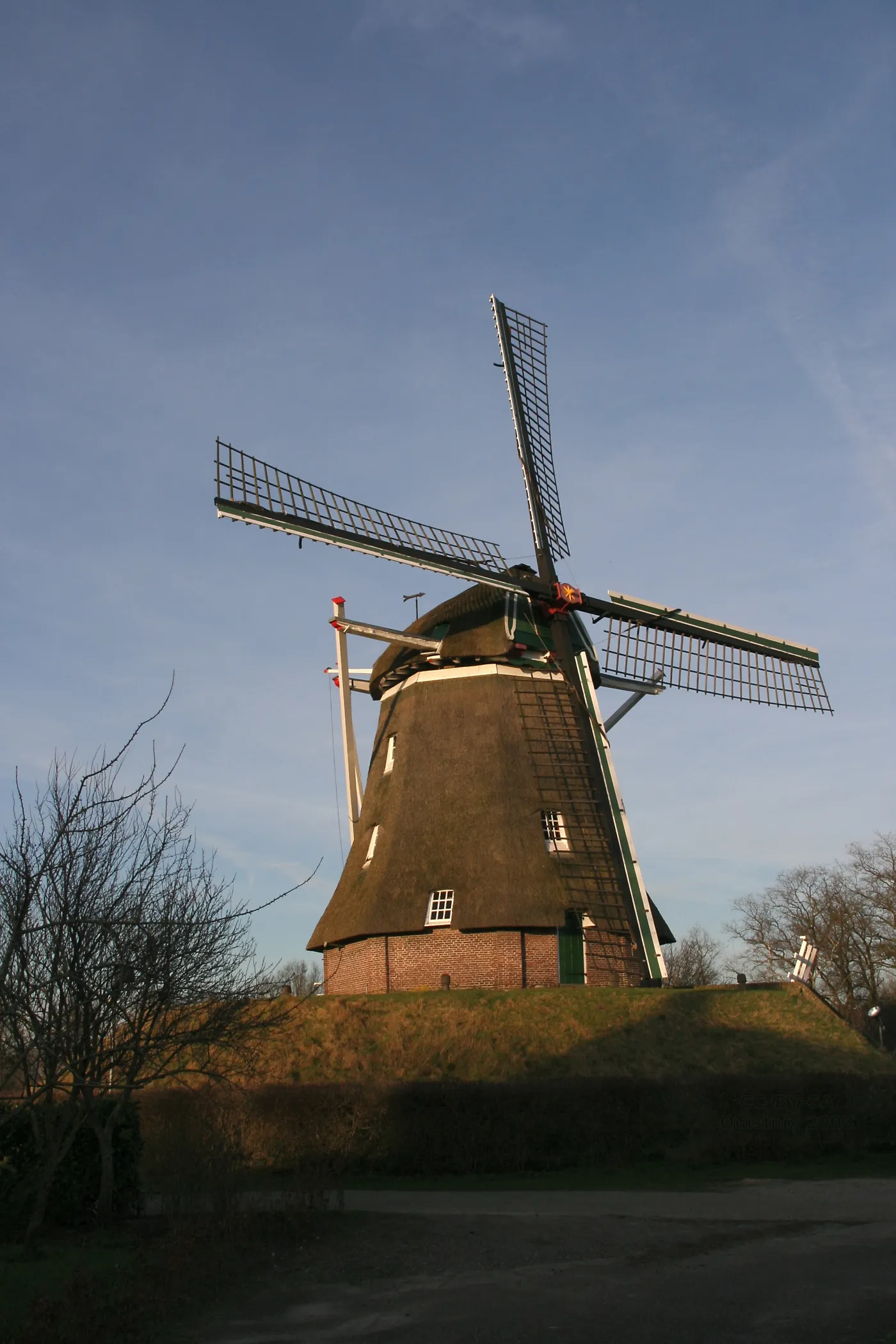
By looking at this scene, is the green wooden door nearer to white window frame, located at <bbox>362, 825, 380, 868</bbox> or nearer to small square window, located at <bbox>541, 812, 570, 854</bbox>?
small square window, located at <bbox>541, 812, 570, 854</bbox>

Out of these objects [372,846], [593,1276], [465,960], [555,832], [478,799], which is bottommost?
[593,1276]

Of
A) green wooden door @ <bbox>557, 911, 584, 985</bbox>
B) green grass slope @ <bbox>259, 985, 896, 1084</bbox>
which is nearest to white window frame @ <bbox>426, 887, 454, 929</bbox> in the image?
green grass slope @ <bbox>259, 985, 896, 1084</bbox>

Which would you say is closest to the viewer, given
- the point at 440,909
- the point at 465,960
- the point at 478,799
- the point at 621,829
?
the point at 465,960

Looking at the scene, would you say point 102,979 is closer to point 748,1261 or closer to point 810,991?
point 748,1261

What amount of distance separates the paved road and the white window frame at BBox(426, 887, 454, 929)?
32.8ft

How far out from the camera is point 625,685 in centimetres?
2980

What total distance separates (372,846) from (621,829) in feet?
19.5

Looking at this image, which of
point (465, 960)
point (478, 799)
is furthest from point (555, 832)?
point (465, 960)

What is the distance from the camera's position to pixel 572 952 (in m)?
24.7

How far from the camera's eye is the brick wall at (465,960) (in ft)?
78.7

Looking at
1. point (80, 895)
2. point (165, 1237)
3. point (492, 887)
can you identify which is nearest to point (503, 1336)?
point (165, 1237)

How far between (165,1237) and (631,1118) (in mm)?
8534

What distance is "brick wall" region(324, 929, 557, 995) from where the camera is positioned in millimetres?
23984

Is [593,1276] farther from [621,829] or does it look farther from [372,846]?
[372,846]
